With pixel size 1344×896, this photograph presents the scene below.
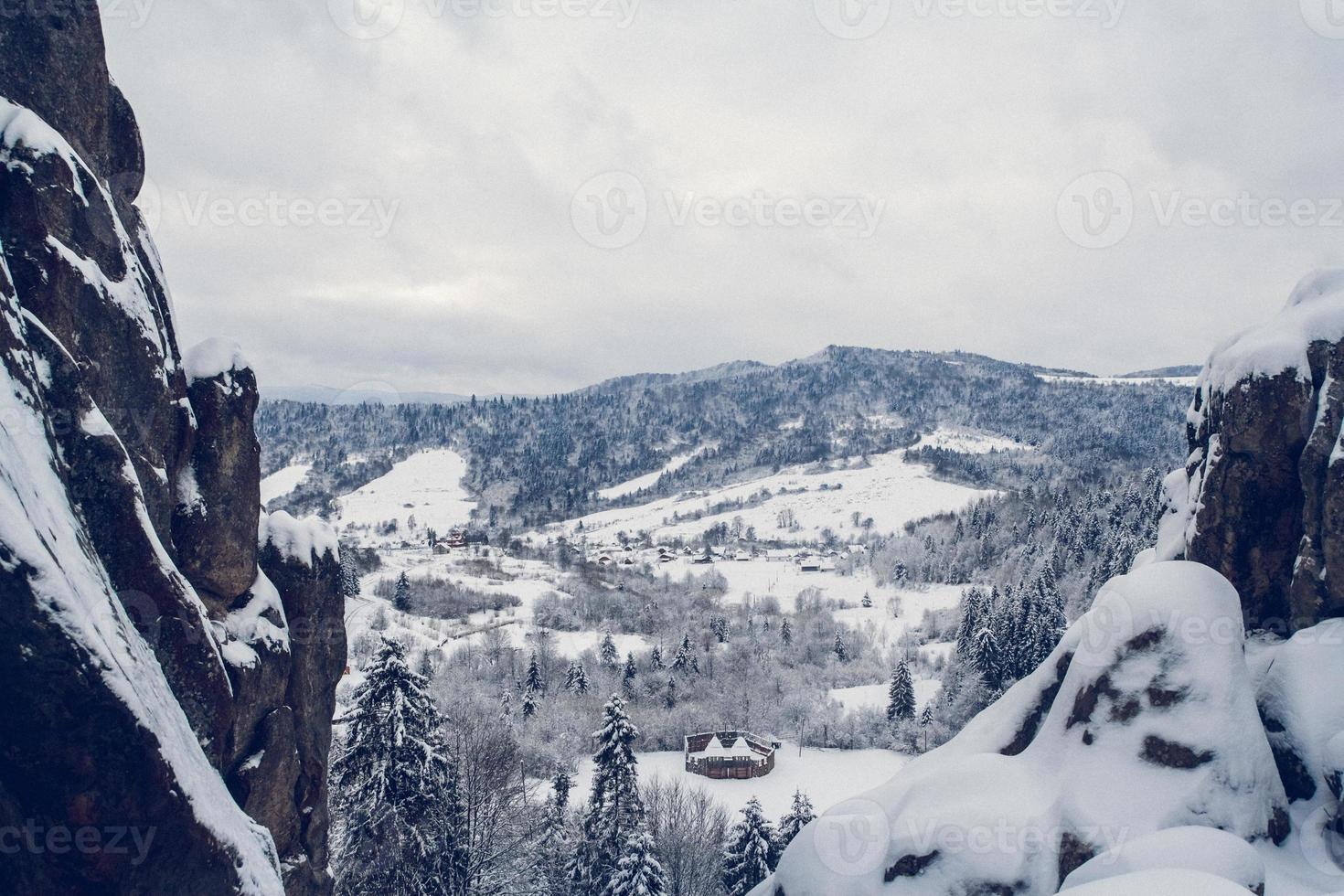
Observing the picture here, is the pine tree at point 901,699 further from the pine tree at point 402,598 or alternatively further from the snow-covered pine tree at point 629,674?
the pine tree at point 402,598

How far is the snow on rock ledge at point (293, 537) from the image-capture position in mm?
13312

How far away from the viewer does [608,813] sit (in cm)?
2517

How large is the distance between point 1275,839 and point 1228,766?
51.6 inches

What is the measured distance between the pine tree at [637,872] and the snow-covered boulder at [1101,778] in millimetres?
12097

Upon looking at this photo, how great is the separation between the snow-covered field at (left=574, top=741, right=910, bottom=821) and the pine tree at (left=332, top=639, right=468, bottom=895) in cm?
2581

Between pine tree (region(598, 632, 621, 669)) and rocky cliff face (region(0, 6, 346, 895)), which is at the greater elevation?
rocky cliff face (region(0, 6, 346, 895))

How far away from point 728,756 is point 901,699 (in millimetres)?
17607

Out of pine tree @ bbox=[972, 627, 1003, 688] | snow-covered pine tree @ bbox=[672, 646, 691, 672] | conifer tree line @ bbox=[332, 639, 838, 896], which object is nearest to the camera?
conifer tree line @ bbox=[332, 639, 838, 896]

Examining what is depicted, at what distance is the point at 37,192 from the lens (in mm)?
8367

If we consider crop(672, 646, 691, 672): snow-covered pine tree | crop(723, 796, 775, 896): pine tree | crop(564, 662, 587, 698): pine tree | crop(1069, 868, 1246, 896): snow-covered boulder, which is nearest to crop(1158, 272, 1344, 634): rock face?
crop(1069, 868, 1246, 896): snow-covered boulder

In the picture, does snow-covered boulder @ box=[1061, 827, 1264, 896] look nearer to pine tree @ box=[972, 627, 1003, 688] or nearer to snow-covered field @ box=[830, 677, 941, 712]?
pine tree @ box=[972, 627, 1003, 688]

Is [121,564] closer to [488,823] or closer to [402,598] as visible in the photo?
[488,823]

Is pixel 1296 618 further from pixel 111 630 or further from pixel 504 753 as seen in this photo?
pixel 504 753

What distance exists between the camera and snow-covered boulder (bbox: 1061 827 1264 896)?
30.6 ft
